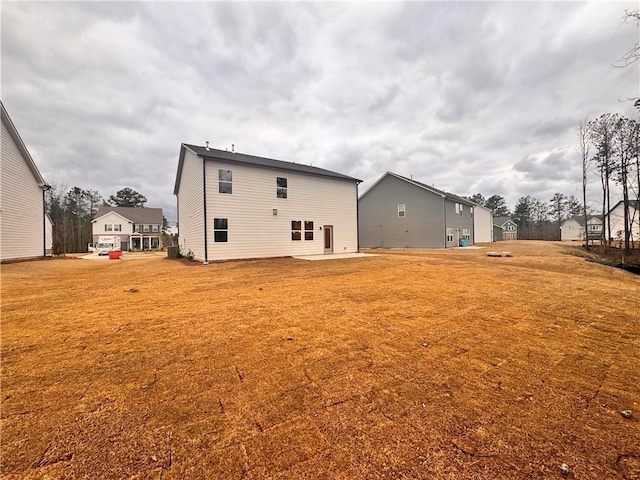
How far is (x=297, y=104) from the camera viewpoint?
60.0 ft

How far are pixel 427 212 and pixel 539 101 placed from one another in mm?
11018

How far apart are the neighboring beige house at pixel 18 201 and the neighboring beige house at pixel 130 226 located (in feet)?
87.5

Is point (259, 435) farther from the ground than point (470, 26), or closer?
closer

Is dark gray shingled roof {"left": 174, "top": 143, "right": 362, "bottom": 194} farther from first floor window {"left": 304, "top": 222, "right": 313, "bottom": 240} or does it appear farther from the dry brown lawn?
the dry brown lawn

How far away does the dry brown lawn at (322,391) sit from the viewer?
5.13 ft

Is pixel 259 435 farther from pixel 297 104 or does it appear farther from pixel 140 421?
pixel 297 104

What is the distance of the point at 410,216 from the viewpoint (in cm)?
2519

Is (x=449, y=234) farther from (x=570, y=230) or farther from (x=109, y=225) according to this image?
(x=109, y=225)

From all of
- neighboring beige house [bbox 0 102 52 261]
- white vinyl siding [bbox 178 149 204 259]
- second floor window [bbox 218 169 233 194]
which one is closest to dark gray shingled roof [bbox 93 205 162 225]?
neighboring beige house [bbox 0 102 52 261]

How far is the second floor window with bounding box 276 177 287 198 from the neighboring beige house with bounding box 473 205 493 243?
3055cm

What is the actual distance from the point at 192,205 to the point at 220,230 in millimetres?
3506

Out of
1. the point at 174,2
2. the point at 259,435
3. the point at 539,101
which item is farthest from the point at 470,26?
the point at 259,435

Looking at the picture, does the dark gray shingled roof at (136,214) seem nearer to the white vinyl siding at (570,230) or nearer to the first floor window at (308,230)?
the first floor window at (308,230)

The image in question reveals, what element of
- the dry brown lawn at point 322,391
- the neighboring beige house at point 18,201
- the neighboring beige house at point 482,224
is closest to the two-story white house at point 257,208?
the neighboring beige house at point 18,201
